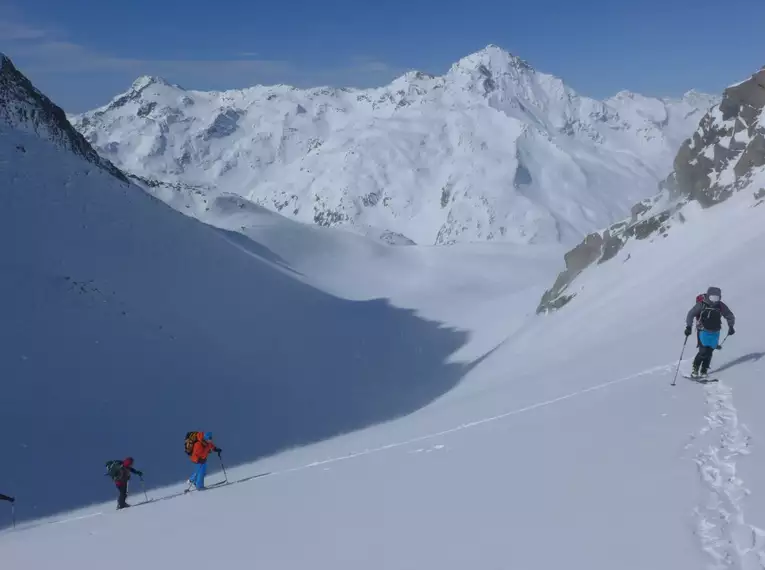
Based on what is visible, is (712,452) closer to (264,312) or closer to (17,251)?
(17,251)

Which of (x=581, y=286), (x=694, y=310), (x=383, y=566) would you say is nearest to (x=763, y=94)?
(x=581, y=286)

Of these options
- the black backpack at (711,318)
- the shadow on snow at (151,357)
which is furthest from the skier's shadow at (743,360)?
the shadow on snow at (151,357)

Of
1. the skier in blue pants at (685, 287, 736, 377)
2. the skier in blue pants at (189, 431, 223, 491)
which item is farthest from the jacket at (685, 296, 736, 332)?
the skier in blue pants at (189, 431, 223, 491)

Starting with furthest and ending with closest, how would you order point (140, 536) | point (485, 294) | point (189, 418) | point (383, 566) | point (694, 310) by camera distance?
point (485, 294) < point (189, 418) < point (694, 310) < point (140, 536) < point (383, 566)

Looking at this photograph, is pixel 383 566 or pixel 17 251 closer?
pixel 383 566

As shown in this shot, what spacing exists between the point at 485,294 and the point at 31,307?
161ft

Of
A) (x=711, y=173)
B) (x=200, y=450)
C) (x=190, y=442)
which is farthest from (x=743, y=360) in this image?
(x=711, y=173)

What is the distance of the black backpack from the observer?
44.2 feet

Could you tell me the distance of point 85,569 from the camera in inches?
324

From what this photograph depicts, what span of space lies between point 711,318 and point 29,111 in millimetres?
40609

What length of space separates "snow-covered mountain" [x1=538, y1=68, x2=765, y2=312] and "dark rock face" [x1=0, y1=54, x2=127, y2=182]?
32.9m

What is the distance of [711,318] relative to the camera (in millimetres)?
13539

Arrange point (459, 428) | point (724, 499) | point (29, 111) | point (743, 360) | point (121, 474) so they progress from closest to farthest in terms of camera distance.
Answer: point (724, 499) → point (743, 360) → point (459, 428) → point (121, 474) → point (29, 111)

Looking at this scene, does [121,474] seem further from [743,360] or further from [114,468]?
[743,360]
